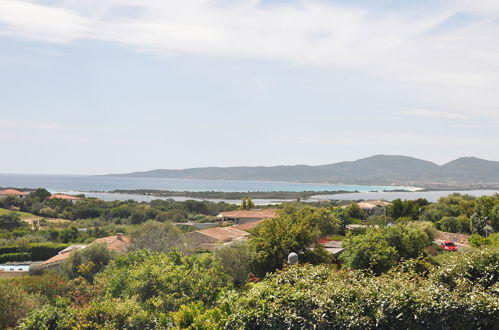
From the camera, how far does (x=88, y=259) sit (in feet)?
80.3

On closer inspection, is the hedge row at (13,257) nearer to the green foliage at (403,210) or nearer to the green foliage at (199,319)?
the green foliage at (199,319)

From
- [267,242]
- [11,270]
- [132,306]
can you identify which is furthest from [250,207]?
[132,306]

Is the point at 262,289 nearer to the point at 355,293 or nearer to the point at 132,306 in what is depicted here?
the point at 355,293

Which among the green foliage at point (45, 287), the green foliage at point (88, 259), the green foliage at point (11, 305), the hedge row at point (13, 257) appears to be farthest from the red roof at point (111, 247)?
the green foliage at point (11, 305)

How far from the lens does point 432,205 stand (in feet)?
186

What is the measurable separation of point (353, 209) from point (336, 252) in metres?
26.0

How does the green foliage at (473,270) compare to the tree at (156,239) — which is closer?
the green foliage at (473,270)

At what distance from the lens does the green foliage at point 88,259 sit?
24.3m

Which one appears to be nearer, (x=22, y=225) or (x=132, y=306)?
(x=132, y=306)

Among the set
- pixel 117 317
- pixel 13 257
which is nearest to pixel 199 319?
pixel 117 317

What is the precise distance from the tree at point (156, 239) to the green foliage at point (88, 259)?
1.93 metres

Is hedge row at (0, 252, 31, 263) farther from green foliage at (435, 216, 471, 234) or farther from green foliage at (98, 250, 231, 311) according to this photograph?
green foliage at (435, 216, 471, 234)

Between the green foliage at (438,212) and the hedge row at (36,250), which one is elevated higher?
the green foliage at (438,212)

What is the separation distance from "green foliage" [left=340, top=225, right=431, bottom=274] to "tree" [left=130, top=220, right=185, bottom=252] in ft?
34.0
